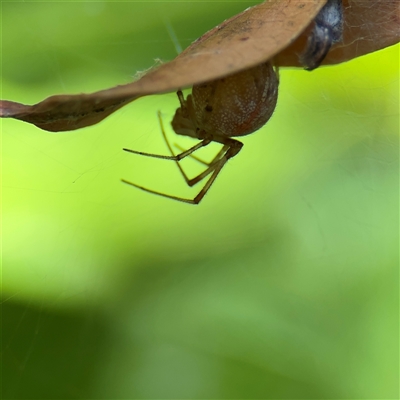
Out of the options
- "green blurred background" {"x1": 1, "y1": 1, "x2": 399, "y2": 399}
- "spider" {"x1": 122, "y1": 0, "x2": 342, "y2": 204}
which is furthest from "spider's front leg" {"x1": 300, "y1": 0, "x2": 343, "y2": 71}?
"green blurred background" {"x1": 1, "y1": 1, "x2": 399, "y2": 399}

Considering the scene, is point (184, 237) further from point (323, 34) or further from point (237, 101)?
point (323, 34)

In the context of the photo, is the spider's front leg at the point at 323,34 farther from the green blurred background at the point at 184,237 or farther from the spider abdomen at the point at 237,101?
the green blurred background at the point at 184,237

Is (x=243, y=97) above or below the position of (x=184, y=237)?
above

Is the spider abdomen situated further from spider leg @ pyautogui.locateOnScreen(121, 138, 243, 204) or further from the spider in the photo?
spider leg @ pyautogui.locateOnScreen(121, 138, 243, 204)

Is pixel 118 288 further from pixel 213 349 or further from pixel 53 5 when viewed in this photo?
pixel 53 5

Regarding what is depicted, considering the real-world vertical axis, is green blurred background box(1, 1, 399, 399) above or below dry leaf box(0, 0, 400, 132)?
below

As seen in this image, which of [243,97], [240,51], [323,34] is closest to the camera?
[240,51]

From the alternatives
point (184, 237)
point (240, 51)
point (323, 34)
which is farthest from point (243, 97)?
point (184, 237)
